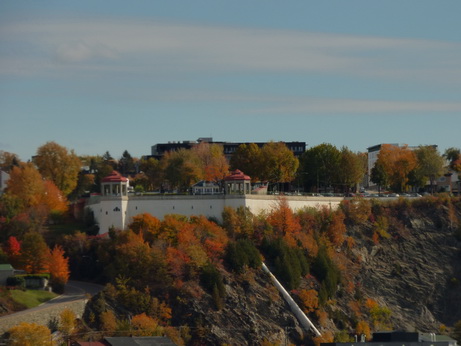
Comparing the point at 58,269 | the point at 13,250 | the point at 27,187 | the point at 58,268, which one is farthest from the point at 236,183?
the point at 13,250

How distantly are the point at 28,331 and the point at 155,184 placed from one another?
76.7m

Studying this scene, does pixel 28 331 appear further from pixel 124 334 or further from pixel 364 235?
pixel 364 235

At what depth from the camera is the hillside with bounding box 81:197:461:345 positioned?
144000mm

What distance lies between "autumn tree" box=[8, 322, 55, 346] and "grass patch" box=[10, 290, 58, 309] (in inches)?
452

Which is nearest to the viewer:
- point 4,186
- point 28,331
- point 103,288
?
point 28,331

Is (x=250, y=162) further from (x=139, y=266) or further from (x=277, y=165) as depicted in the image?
(x=139, y=266)

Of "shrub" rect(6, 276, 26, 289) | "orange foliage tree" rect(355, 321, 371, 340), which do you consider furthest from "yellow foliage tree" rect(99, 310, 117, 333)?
"orange foliage tree" rect(355, 321, 371, 340)

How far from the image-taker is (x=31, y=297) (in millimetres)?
138750

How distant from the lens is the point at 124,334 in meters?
134

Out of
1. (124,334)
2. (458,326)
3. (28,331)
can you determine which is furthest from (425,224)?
(28,331)

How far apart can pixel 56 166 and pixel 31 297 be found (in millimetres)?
50586

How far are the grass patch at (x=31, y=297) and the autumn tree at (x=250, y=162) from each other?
180 ft

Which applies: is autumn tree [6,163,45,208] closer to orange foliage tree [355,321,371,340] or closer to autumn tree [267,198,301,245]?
autumn tree [267,198,301,245]

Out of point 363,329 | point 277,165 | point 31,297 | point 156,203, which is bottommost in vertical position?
point 363,329
